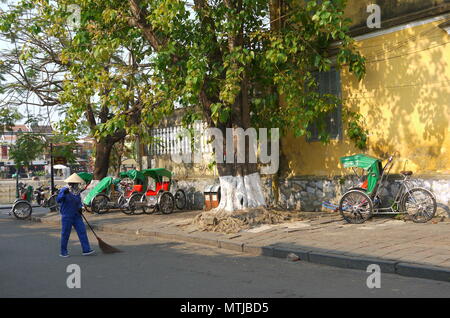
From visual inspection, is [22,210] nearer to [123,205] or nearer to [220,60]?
[123,205]

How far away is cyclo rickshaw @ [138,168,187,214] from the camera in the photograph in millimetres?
16172

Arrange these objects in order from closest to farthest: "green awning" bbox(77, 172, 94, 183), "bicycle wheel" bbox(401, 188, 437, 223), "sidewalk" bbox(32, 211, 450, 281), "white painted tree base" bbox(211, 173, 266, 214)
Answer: "sidewalk" bbox(32, 211, 450, 281) → "bicycle wheel" bbox(401, 188, 437, 223) → "white painted tree base" bbox(211, 173, 266, 214) → "green awning" bbox(77, 172, 94, 183)

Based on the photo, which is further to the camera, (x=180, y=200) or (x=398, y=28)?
(x=180, y=200)

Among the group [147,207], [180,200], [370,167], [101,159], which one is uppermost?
[101,159]

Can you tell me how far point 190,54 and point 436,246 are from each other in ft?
21.7

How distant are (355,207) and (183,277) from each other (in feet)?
17.5

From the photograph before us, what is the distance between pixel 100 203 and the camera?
17172mm

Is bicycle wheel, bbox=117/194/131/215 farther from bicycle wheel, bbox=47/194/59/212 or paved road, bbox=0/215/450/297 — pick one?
paved road, bbox=0/215/450/297

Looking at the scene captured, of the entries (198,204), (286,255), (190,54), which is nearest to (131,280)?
(286,255)

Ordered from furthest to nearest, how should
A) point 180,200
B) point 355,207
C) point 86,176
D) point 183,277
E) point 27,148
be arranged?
point 27,148, point 86,176, point 180,200, point 355,207, point 183,277

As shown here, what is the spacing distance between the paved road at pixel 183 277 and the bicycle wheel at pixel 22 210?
8000 millimetres

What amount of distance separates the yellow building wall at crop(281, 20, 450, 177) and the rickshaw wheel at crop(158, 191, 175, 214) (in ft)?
17.7

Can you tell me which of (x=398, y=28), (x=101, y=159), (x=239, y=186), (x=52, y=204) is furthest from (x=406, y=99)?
(x=52, y=204)

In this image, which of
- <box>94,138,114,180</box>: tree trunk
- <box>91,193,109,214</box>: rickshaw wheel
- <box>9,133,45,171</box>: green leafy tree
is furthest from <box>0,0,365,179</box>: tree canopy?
<box>9,133,45,171</box>: green leafy tree
